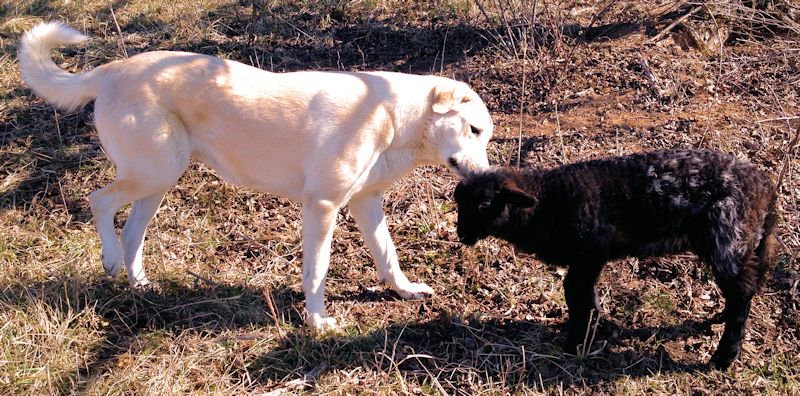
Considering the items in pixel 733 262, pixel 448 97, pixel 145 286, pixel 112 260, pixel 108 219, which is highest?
pixel 448 97

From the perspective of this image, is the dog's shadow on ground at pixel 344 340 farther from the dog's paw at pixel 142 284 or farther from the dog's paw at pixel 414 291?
the dog's paw at pixel 414 291

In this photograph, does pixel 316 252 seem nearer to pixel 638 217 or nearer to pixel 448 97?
pixel 448 97

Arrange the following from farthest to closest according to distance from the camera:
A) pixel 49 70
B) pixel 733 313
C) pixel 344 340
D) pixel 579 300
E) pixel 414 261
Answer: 1. pixel 414 261
2. pixel 49 70
3. pixel 344 340
4. pixel 579 300
5. pixel 733 313

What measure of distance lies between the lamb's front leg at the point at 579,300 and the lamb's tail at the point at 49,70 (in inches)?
120

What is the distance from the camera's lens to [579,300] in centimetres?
416

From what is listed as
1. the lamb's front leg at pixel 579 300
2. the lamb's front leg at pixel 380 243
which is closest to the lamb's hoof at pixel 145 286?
the lamb's front leg at pixel 380 243

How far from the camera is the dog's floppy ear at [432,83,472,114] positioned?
421cm

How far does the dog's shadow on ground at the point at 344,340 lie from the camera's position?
4191 mm

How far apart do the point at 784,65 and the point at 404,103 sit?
15.2 ft

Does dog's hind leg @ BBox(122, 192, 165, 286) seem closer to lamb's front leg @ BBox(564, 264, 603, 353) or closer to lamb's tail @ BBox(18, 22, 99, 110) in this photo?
lamb's tail @ BBox(18, 22, 99, 110)

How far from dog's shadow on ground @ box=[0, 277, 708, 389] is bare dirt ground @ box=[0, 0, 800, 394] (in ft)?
0.04

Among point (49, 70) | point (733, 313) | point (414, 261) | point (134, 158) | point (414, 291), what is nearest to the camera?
point (733, 313)

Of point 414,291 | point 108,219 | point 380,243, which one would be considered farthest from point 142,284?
point 414,291

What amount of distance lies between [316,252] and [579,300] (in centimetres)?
154
